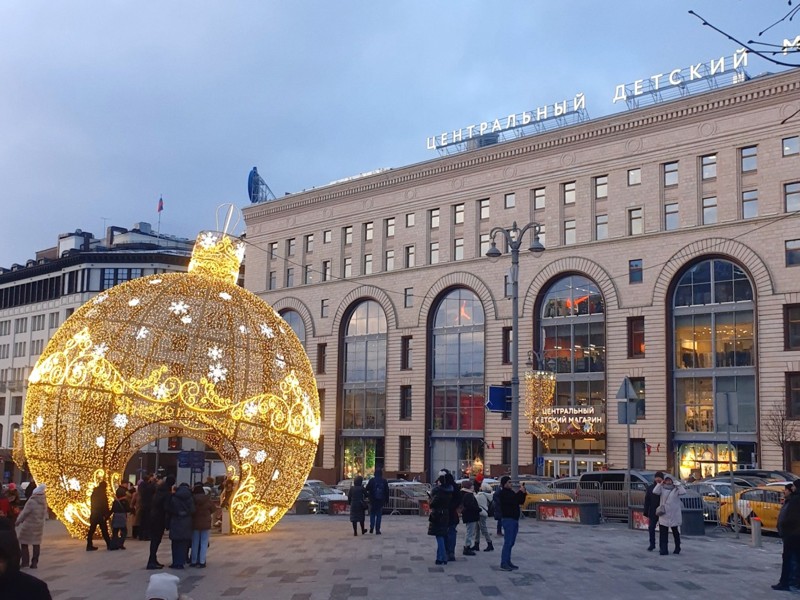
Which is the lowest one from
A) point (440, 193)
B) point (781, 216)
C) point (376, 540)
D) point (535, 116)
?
point (376, 540)

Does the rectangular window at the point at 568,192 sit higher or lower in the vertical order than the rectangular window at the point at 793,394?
higher

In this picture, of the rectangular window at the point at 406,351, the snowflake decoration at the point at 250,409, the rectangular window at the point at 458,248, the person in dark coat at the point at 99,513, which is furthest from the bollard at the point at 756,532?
the rectangular window at the point at 406,351

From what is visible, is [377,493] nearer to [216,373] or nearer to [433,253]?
[216,373]

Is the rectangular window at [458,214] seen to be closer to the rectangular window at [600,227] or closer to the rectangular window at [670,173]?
the rectangular window at [600,227]

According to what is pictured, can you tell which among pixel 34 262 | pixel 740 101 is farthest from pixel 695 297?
pixel 34 262

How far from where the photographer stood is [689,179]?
1847 inches

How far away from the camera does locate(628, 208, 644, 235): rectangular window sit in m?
48.8

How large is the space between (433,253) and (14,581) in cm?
5396

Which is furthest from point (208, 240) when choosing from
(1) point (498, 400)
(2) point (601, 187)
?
(2) point (601, 187)

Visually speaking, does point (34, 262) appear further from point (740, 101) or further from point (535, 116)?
point (740, 101)

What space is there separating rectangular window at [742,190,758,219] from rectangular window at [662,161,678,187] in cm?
394

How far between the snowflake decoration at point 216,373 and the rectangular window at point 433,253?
128 ft

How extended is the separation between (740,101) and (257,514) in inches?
1418

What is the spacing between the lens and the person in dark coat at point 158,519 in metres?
15.6
